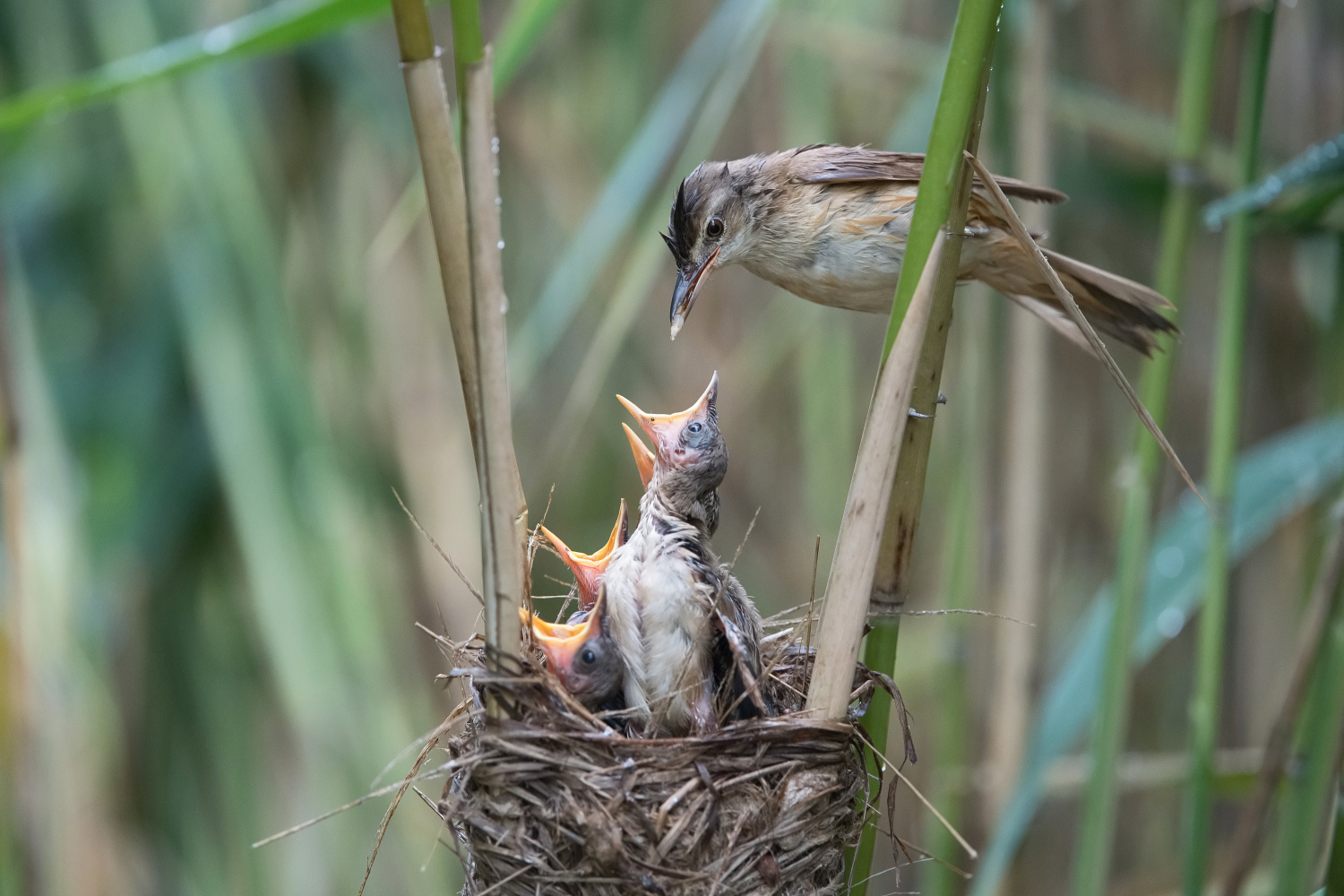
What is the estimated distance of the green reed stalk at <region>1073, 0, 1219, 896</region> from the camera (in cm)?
134

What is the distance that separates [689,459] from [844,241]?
13.8 inches

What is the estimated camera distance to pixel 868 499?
0.79 meters

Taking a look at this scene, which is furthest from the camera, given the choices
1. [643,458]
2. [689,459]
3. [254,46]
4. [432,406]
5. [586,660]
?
[432,406]

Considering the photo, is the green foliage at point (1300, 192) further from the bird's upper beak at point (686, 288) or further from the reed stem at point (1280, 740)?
the bird's upper beak at point (686, 288)

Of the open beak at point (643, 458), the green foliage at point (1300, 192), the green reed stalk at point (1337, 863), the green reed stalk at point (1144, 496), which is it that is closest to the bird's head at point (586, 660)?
the open beak at point (643, 458)

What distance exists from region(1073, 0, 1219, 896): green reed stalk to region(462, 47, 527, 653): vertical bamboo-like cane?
0.88 metres

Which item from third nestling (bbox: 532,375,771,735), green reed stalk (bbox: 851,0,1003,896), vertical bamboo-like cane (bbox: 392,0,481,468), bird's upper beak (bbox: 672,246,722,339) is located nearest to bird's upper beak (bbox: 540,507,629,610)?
third nestling (bbox: 532,375,771,735)

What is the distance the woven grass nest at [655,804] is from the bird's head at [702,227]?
1.83ft

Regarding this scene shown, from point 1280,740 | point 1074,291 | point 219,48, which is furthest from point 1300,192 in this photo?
point 219,48

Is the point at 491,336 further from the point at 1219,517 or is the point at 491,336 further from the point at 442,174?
the point at 1219,517

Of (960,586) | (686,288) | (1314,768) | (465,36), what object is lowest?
(1314,768)

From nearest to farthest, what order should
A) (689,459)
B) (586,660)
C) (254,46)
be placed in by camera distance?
(254,46)
(586,660)
(689,459)

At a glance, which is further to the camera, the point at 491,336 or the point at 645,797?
the point at 645,797

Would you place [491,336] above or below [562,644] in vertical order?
above
